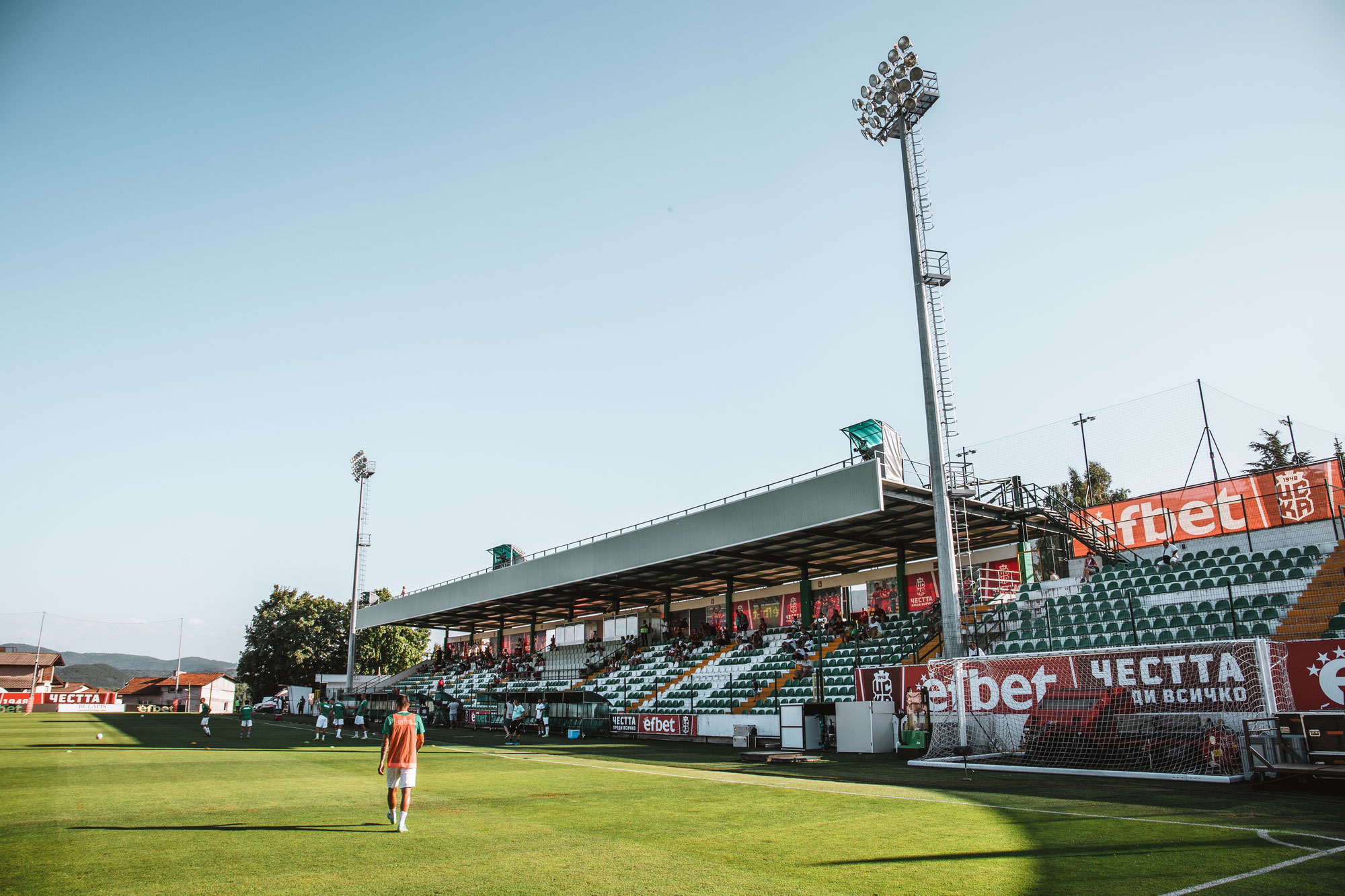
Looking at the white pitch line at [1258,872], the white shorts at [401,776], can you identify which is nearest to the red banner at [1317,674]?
the white pitch line at [1258,872]

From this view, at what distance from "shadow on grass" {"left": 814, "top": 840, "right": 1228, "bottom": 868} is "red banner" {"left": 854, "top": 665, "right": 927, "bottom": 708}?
15289 millimetres

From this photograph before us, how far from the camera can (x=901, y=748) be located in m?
22.3

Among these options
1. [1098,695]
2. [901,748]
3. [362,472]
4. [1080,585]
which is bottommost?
[901,748]

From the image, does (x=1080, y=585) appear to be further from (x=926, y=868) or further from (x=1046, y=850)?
(x=926, y=868)

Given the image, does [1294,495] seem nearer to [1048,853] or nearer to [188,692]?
[1048,853]

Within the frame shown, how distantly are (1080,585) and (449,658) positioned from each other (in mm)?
50946

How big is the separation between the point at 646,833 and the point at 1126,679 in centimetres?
1323

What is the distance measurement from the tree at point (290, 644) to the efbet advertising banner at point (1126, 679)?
7028cm

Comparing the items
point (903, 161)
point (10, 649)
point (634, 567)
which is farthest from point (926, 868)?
point (10, 649)

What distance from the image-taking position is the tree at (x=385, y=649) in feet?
258

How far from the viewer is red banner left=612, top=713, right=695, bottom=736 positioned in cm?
Result: 3153

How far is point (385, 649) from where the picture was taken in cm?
8056

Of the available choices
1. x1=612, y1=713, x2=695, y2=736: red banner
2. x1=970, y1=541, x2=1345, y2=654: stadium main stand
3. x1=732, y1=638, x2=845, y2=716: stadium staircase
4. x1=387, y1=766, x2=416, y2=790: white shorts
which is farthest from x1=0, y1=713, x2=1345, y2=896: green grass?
x1=612, y1=713, x2=695, y2=736: red banner

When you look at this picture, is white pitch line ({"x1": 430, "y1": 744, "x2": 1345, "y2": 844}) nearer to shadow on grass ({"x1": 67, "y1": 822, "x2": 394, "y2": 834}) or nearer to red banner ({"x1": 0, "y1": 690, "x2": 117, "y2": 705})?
shadow on grass ({"x1": 67, "y1": 822, "x2": 394, "y2": 834})
